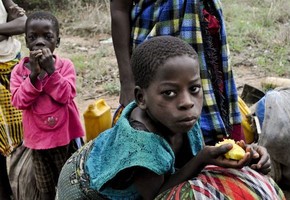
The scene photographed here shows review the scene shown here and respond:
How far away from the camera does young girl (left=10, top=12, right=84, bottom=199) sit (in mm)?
2627

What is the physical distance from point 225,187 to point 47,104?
1174mm

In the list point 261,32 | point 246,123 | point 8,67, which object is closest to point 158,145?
point 8,67

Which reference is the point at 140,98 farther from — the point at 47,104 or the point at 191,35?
the point at 47,104

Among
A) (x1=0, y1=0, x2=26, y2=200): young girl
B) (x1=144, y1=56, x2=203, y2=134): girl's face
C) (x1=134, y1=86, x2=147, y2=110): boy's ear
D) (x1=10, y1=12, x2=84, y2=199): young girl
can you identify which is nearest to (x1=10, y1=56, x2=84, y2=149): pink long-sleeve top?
(x1=10, y1=12, x2=84, y2=199): young girl

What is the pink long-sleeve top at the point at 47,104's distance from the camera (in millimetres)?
2650

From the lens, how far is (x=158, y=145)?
1.83m

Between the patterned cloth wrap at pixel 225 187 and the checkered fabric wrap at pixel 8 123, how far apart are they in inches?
62.2

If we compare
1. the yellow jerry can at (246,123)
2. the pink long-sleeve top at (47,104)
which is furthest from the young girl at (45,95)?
the yellow jerry can at (246,123)

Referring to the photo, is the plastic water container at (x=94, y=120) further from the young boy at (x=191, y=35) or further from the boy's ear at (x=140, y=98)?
the boy's ear at (x=140, y=98)

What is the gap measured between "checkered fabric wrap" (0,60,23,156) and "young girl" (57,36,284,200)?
131cm

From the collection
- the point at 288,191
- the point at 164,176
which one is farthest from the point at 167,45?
the point at 288,191

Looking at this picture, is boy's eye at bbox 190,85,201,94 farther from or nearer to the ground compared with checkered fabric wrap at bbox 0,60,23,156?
farther from the ground

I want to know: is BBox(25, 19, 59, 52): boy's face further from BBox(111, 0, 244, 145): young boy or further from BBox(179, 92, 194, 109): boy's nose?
BBox(179, 92, 194, 109): boy's nose

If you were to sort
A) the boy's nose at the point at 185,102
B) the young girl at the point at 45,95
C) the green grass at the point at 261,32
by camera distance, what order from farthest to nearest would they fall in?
1. the green grass at the point at 261,32
2. the young girl at the point at 45,95
3. the boy's nose at the point at 185,102
